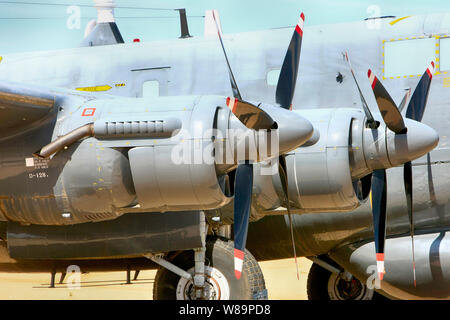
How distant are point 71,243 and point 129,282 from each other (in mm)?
1765

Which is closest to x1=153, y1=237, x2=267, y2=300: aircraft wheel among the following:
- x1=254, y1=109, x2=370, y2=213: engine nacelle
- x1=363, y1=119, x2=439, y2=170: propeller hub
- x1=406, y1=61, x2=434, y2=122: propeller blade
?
x1=254, y1=109, x2=370, y2=213: engine nacelle

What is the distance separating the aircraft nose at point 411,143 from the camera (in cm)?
884

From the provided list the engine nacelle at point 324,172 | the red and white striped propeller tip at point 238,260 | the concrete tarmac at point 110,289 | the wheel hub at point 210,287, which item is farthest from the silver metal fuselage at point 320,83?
the concrete tarmac at point 110,289

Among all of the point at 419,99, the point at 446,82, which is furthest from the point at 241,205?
the point at 446,82

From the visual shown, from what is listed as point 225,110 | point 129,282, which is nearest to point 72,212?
point 225,110

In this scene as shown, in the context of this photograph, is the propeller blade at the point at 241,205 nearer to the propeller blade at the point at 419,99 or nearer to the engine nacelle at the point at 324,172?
the engine nacelle at the point at 324,172

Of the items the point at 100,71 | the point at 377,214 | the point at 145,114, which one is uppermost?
the point at 100,71

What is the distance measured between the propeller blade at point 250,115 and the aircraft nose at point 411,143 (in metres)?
1.67

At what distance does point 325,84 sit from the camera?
1138 centimetres

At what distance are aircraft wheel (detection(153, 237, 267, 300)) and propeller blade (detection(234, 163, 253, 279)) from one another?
1.89 meters

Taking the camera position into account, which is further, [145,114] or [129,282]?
[129,282]

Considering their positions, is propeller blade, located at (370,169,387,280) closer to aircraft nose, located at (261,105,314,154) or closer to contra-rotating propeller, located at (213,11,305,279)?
contra-rotating propeller, located at (213,11,305,279)

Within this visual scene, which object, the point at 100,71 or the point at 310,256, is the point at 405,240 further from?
the point at 100,71

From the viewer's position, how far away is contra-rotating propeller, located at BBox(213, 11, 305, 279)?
323 inches
